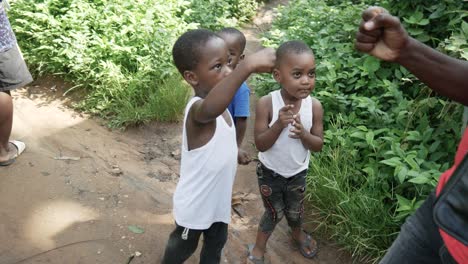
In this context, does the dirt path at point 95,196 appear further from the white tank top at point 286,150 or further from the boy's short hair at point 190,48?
the boy's short hair at point 190,48

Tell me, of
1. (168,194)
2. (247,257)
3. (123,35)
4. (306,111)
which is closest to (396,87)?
(306,111)

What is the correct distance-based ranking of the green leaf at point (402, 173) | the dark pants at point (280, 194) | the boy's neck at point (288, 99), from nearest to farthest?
the boy's neck at point (288, 99)
the dark pants at point (280, 194)
the green leaf at point (402, 173)

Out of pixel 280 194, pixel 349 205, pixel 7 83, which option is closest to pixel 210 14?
pixel 7 83

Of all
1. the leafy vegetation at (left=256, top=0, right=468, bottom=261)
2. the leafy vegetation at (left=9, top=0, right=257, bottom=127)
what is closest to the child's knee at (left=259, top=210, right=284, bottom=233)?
the leafy vegetation at (left=256, top=0, right=468, bottom=261)

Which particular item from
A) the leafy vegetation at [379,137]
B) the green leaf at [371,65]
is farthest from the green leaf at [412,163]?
the green leaf at [371,65]

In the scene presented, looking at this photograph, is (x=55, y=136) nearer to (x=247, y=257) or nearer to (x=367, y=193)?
(x=247, y=257)

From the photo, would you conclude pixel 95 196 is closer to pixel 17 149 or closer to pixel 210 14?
pixel 17 149

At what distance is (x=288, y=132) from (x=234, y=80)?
0.76 metres

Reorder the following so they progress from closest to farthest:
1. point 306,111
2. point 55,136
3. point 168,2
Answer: point 306,111 < point 55,136 < point 168,2

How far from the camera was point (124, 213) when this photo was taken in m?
3.04

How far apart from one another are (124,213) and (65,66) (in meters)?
2.33

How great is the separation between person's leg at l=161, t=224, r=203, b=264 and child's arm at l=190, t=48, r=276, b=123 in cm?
72

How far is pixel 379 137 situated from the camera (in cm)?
308

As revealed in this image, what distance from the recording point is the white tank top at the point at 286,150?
2.32 meters
